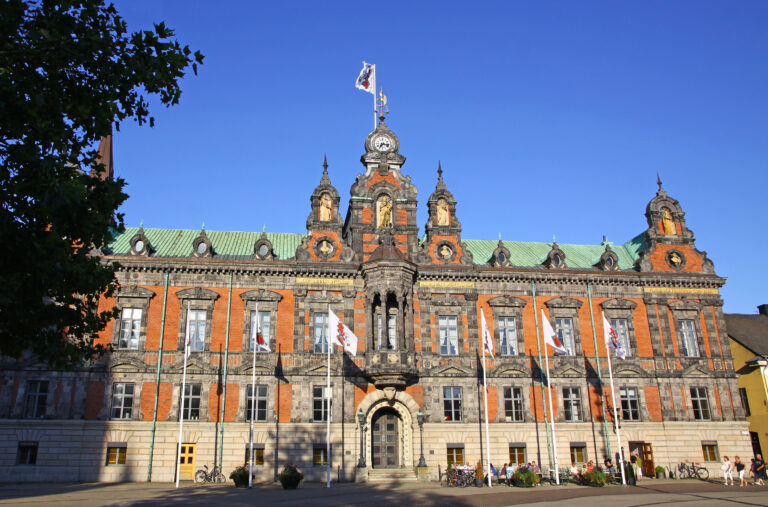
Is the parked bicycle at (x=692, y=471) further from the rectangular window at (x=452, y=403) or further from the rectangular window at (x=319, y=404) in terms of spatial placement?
the rectangular window at (x=319, y=404)

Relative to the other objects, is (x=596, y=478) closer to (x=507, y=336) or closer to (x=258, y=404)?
(x=507, y=336)

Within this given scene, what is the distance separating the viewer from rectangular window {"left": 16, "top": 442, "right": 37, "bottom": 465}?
3422 cm

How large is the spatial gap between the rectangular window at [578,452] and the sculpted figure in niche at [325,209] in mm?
22243

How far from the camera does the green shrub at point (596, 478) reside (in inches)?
1291

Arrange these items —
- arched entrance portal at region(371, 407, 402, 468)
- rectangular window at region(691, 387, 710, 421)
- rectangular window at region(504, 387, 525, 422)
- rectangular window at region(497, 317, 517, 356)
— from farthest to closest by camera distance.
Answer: rectangular window at region(691, 387, 710, 421), rectangular window at region(497, 317, 517, 356), rectangular window at region(504, 387, 525, 422), arched entrance portal at region(371, 407, 402, 468)

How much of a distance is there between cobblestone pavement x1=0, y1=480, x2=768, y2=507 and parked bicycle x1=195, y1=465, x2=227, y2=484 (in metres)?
1.35

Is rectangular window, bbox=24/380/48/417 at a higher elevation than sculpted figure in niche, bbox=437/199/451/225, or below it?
below

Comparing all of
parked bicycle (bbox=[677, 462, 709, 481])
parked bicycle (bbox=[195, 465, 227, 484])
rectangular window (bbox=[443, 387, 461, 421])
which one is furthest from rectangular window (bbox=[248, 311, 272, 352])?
parked bicycle (bbox=[677, 462, 709, 481])

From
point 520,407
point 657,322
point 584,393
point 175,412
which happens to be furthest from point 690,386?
point 175,412

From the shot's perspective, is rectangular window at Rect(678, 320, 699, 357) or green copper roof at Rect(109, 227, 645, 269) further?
rectangular window at Rect(678, 320, 699, 357)

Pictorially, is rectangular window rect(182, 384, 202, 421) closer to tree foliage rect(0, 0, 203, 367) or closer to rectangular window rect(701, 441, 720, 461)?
tree foliage rect(0, 0, 203, 367)

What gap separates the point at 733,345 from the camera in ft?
156

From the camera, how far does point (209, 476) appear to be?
3434cm

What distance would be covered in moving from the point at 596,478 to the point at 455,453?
8586 mm
